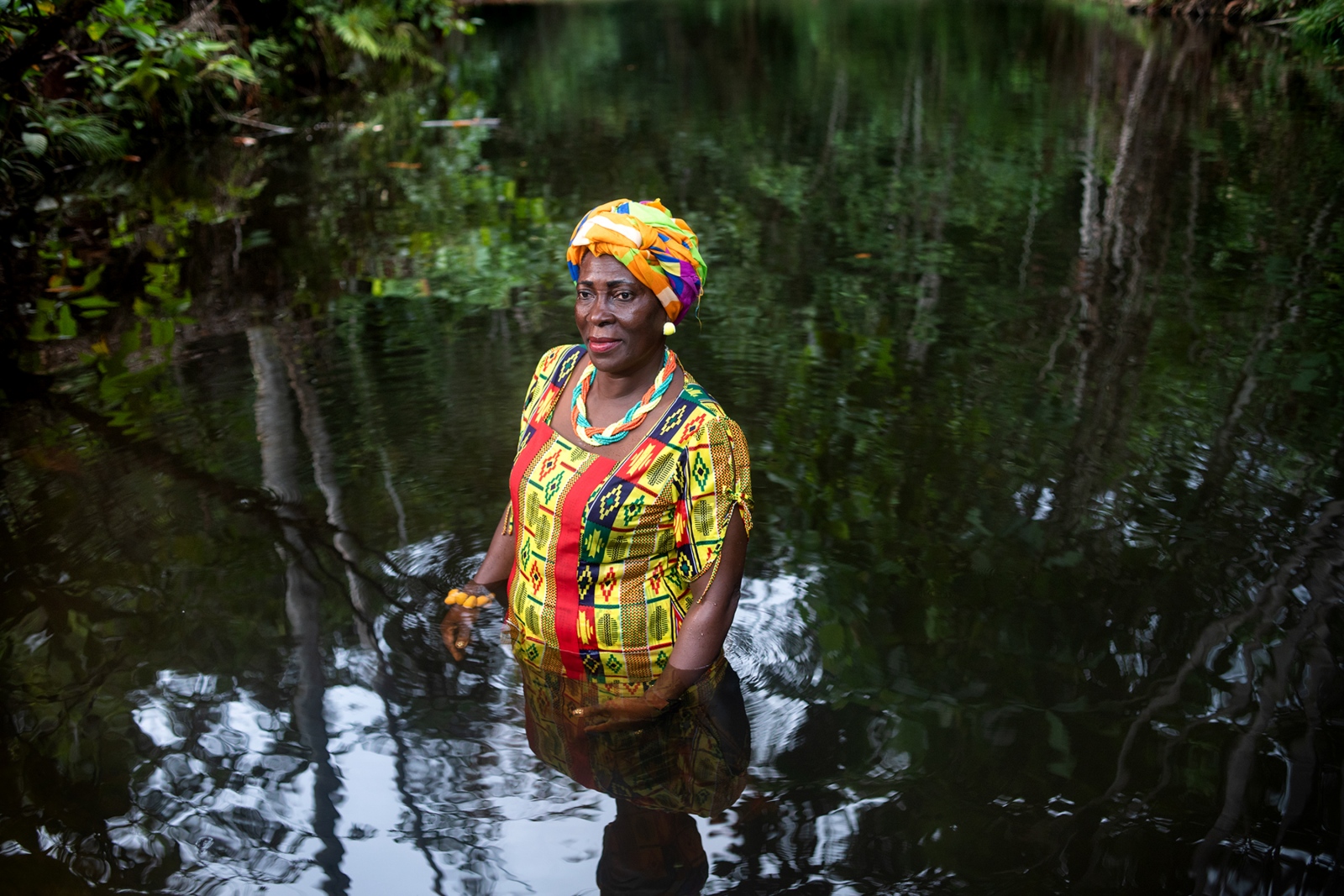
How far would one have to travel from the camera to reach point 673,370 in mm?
2584

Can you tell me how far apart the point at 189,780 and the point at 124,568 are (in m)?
1.13

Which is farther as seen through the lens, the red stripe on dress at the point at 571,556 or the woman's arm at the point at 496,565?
the woman's arm at the point at 496,565

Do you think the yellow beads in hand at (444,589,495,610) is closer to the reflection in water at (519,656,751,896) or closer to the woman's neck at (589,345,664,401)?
the reflection in water at (519,656,751,896)

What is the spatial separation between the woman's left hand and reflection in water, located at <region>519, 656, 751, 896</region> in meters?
0.02

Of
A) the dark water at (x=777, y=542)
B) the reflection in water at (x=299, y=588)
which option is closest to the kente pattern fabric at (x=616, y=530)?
the dark water at (x=777, y=542)

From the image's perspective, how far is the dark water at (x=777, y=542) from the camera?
2.63m

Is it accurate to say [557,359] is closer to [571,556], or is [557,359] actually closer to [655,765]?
[571,556]

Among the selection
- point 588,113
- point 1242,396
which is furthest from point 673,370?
point 588,113

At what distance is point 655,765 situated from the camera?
2789 mm

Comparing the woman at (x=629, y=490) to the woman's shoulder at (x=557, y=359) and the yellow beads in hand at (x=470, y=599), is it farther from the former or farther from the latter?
the yellow beads in hand at (x=470, y=599)

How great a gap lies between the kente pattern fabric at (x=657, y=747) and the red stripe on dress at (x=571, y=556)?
0.54 feet

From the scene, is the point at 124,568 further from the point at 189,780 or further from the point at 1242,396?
the point at 1242,396

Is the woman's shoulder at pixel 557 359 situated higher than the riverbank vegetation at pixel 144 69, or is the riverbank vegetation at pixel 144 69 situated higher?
the riverbank vegetation at pixel 144 69

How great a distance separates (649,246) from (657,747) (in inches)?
Answer: 50.3
